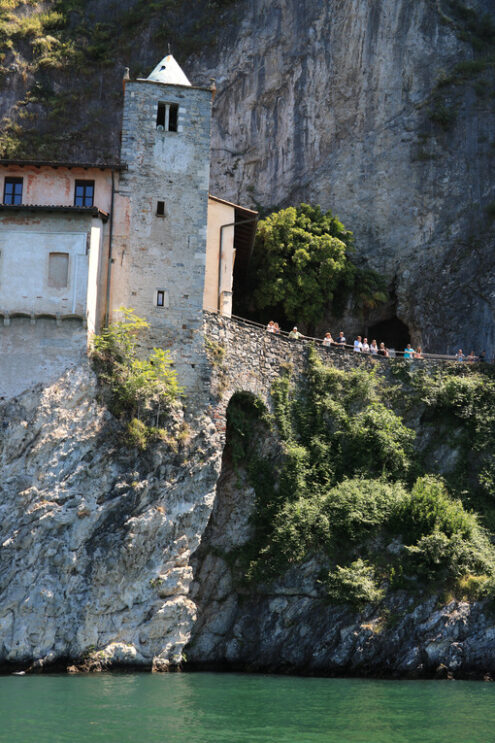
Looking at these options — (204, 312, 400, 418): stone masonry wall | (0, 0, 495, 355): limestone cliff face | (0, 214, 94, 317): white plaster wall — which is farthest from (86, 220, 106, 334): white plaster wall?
(0, 0, 495, 355): limestone cliff face

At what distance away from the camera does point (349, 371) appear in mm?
39281

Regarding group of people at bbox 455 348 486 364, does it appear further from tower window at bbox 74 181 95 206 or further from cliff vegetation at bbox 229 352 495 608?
tower window at bbox 74 181 95 206

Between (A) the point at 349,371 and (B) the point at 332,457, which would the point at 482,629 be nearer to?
(B) the point at 332,457

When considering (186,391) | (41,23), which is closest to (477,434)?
(186,391)

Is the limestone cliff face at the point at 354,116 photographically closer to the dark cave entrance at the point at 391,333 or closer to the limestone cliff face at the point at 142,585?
the dark cave entrance at the point at 391,333

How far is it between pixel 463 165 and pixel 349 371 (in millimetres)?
14550

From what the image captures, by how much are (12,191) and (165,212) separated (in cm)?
552

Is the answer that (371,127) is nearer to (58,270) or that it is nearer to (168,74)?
(168,74)

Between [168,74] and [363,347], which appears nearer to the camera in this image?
[168,74]

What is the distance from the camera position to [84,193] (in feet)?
120

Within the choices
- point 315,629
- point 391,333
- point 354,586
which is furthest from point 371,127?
point 315,629

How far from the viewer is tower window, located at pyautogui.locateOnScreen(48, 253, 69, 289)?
3416 cm

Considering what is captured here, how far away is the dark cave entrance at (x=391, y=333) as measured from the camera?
4850cm

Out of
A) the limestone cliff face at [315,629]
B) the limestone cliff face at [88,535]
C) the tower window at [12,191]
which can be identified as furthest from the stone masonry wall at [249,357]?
the tower window at [12,191]
